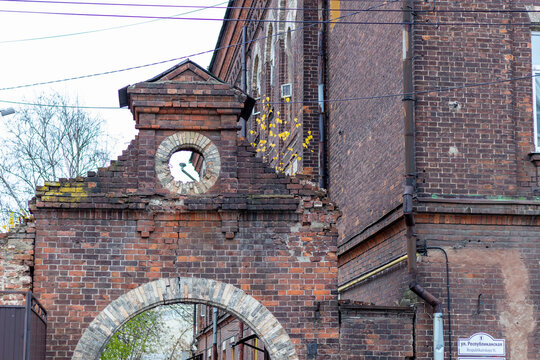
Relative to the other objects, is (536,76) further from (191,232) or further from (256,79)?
(256,79)

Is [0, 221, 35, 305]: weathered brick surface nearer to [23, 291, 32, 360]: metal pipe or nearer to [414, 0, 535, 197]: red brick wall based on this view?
[23, 291, 32, 360]: metal pipe

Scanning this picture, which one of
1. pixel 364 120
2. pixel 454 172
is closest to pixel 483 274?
pixel 454 172

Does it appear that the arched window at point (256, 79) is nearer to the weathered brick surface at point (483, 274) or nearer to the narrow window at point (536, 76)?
the narrow window at point (536, 76)

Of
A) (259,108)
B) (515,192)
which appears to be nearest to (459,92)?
(515,192)

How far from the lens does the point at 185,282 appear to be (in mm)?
13922

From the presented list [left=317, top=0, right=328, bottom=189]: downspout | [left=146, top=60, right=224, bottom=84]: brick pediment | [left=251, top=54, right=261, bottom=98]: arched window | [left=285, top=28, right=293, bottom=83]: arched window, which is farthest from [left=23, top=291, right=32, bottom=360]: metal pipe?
[left=251, top=54, right=261, bottom=98]: arched window

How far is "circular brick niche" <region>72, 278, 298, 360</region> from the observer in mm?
13727

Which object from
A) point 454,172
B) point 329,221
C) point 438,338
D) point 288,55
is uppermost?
point 288,55

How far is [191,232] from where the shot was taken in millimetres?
14180

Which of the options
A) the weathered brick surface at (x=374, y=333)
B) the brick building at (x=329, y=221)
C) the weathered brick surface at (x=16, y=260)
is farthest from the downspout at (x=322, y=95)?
the weathered brick surface at (x=16, y=260)

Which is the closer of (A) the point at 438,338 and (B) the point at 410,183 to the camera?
(A) the point at 438,338

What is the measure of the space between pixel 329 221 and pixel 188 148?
255 centimetres

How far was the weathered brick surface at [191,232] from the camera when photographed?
13.8 m

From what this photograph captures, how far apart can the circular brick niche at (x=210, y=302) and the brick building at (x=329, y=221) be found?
0.02 m
